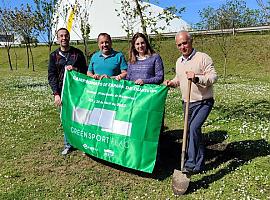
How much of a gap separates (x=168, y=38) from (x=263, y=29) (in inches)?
422

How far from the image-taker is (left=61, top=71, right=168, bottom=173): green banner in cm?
611

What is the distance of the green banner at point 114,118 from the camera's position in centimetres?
611

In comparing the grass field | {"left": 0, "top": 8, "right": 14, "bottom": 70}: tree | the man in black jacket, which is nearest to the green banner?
the man in black jacket

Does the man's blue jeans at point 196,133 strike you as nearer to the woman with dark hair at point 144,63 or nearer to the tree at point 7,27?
the woman with dark hair at point 144,63

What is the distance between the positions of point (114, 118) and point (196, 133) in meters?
1.49

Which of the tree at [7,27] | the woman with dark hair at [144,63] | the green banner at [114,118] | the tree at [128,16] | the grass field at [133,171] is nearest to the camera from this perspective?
the grass field at [133,171]

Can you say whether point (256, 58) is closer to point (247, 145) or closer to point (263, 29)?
point (263, 29)

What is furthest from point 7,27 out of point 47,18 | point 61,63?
point 61,63

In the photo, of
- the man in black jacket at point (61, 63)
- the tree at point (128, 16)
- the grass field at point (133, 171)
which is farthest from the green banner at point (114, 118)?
the tree at point (128, 16)

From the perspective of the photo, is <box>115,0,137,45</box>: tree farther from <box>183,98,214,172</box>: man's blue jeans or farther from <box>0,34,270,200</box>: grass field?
<box>183,98,214,172</box>: man's blue jeans

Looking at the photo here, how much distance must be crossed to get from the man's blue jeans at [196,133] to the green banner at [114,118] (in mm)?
540

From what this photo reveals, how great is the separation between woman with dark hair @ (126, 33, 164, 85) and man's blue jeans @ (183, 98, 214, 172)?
86cm

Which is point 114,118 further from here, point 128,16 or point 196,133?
point 128,16

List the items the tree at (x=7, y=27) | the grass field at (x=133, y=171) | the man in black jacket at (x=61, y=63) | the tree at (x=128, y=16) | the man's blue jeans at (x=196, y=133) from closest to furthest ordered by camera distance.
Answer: the man's blue jeans at (x=196, y=133)
the grass field at (x=133, y=171)
the man in black jacket at (x=61, y=63)
the tree at (x=128, y=16)
the tree at (x=7, y=27)
